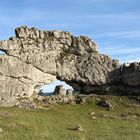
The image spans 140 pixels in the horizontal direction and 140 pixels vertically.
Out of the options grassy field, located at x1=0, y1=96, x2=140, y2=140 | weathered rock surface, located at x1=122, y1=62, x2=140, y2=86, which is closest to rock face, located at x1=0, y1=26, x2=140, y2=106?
weathered rock surface, located at x1=122, y1=62, x2=140, y2=86

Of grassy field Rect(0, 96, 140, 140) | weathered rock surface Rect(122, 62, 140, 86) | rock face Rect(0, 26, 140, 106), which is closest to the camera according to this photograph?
grassy field Rect(0, 96, 140, 140)

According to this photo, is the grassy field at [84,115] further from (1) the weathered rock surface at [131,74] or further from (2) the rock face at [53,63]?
(2) the rock face at [53,63]

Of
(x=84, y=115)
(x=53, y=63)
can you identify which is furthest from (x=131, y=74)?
(x=84, y=115)

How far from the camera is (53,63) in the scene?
181ft

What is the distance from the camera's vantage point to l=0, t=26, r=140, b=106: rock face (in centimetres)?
5319

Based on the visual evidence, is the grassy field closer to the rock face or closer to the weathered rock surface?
the weathered rock surface

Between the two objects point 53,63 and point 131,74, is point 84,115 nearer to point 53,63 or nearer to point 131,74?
point 53,63

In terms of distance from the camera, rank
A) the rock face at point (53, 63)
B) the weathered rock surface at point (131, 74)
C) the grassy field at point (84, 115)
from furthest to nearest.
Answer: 1. the weathered rock surface at point (131, 74)
2. the rock face at point (53, 63)
3. the grassy field at point (84, 115)

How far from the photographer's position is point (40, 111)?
45.4 metres

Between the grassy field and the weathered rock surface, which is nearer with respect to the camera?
the grassy field

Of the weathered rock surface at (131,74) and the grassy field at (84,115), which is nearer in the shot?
the grassy field at (84,115)

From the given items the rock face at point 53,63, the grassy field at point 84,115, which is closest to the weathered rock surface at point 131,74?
the rock face at point 53,63

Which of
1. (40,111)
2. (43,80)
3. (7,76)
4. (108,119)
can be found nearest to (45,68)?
(43,80)

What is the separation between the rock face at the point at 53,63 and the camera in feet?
174
